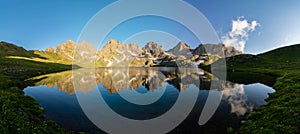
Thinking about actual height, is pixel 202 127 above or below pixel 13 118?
below

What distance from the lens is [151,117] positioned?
105 feet

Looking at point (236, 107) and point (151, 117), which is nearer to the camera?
point (151, 117)

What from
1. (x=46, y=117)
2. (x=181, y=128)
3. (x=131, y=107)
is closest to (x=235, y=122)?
(x=181, y=128)

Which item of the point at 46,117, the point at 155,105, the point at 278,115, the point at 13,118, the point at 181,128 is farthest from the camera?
the point at 155,105

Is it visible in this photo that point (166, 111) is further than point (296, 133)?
Yes

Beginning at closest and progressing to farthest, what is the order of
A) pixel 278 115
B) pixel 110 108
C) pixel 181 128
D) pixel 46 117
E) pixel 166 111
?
1. pixel 278 115
2. pixel 181 128
3. pixel 46 117
4. pixel 166 111
5. pixel 110 108

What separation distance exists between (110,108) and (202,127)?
2008 cm

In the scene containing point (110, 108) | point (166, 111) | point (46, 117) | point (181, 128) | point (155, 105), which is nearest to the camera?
point (181, 128)

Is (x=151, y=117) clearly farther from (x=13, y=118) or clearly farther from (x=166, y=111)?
(x=13, y=118)

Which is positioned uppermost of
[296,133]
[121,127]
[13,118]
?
[13,118]

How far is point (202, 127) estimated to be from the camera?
2647cm

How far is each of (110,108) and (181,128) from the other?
1775cm

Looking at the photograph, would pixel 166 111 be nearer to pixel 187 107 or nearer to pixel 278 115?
pixel 187 107

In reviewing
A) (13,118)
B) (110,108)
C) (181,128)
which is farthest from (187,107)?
(13,118)
